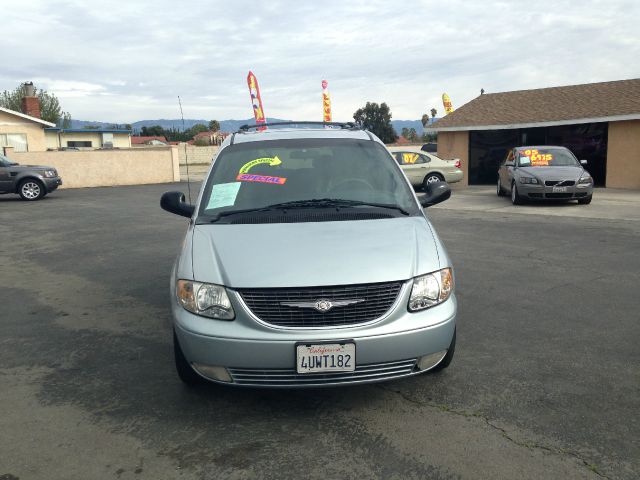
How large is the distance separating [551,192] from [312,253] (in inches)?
478

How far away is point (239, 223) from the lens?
3.85 metres

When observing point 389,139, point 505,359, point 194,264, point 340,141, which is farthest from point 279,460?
point 389,139

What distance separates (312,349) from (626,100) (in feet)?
72.7

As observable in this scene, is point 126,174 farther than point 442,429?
Yes

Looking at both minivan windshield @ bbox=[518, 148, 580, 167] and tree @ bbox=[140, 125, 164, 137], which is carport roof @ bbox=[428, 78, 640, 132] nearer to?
minivan windshield @ bbox=[518, 148, 580, 167]

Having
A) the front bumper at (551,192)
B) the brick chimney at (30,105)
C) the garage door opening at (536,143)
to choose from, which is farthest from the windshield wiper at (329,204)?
the brick chimney at (30,105)

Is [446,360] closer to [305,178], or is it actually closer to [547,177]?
[305,178]

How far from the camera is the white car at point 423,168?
19.2 metres

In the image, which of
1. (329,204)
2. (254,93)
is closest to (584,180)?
(329,204)

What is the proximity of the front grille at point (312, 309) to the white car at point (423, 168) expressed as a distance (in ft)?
53.6

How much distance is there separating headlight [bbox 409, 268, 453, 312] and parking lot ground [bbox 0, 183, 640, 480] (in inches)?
26.3

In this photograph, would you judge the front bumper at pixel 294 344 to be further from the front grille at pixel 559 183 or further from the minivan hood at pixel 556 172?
the minivan hood at pixel 556 172

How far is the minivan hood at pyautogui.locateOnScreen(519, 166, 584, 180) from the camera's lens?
1408 cm

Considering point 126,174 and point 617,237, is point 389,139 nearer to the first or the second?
point 126,174
